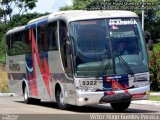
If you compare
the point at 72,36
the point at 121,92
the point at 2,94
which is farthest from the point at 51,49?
the point at 2,94

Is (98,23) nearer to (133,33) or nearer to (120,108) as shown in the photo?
(133,33)

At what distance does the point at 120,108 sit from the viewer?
2005 centimetres

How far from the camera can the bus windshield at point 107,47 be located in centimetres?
1828

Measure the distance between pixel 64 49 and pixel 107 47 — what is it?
65.0 inches

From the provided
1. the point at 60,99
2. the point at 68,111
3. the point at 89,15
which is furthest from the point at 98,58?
the point at 60,99

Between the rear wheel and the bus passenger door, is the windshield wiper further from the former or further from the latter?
the rear wheel

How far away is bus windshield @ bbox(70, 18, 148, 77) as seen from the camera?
60.0 feet

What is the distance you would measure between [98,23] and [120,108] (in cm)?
341

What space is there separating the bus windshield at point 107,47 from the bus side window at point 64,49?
45 cm

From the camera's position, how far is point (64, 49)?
19.2 m

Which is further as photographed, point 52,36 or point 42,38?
point 42,38

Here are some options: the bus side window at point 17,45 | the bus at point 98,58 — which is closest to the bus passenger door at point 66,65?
the bus at point 98,58

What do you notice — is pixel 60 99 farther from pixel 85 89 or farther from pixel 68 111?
pixel 85 89

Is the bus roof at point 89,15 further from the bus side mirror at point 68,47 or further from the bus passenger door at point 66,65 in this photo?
the bus side mirror at point 68,47
